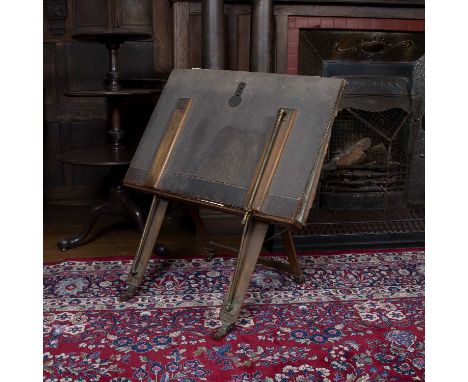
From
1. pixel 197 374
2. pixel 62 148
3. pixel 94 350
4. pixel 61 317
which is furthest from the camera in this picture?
pixel 62 148

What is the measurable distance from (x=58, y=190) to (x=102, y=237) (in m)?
0.84

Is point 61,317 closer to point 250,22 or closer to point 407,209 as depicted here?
point 250,22

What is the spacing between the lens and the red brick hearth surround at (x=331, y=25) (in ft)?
11.0

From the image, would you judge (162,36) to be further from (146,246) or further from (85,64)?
(146,246)

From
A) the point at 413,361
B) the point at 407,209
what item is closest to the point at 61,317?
the point at 413,361

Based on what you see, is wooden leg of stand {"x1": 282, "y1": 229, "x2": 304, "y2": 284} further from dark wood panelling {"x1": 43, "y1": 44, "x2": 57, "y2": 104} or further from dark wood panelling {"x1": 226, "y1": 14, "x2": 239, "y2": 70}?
dark wood panelling {"x1": 43, "y1": 44, "x2": 57, "y2": 104}

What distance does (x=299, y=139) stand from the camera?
7.57 feet

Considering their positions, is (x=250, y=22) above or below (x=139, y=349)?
above

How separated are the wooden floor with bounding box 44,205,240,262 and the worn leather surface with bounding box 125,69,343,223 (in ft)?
2.55

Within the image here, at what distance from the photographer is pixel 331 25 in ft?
11.0

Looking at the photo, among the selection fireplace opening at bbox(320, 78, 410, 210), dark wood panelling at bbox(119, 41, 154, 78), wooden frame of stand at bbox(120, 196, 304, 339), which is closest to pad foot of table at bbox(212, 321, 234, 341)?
wooden frame of stand at bbox(120, 196, 304, 339)

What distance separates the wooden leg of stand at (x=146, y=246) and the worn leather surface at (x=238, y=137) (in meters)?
0.14

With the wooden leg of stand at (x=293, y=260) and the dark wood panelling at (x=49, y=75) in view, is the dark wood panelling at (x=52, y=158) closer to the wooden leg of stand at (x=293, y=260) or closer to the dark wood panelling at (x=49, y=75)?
the dark wood panelling at (x=49, y=75)

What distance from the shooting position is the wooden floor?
10.9ft
